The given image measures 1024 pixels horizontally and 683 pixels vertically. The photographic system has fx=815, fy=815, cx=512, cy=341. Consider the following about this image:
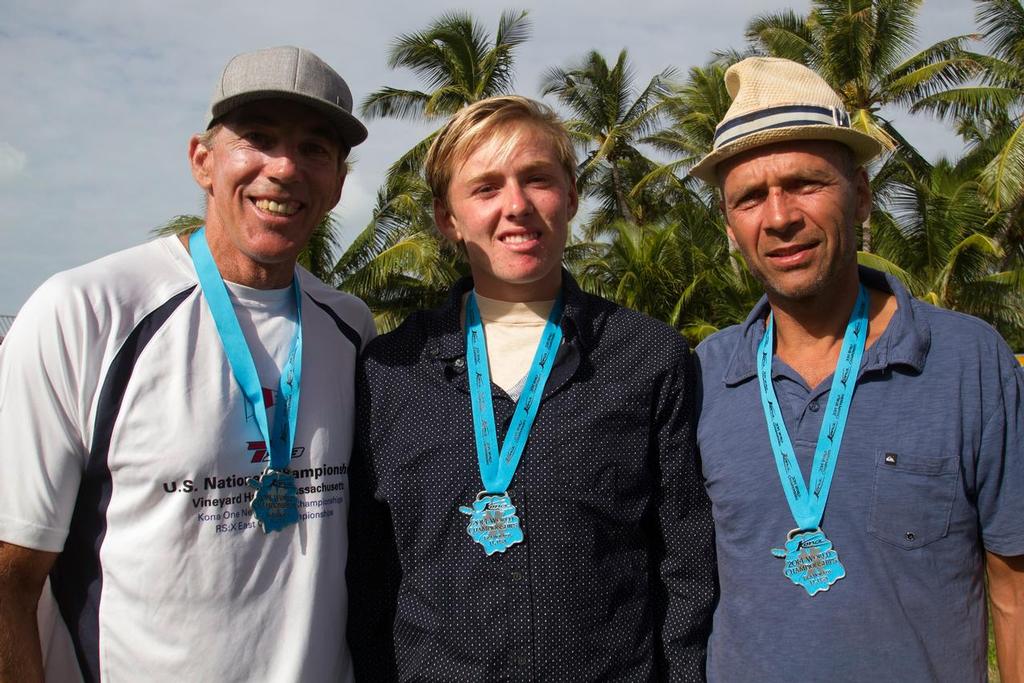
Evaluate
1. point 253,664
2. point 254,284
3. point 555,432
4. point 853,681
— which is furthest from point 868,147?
point 253,664

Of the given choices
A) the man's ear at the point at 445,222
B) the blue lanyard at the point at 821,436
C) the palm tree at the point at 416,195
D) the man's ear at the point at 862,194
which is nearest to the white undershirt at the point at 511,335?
the man's ear at the point at 445,222

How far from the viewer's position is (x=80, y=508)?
2.53 metres

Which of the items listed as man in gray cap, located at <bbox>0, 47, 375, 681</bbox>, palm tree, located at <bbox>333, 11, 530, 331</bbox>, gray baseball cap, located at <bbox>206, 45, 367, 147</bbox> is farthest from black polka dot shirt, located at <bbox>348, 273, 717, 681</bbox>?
palm tree, located at <bbox>333, 11, 530, 331</bbox>

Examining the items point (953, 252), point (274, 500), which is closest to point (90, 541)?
point (274, 500)

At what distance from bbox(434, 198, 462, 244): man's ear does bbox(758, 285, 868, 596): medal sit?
135 cm

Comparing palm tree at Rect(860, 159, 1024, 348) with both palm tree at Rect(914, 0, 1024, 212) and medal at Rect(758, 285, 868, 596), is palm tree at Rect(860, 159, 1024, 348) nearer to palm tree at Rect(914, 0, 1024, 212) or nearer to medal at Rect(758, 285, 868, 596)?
palm tree at Rect(914, 0, 1024, 212)

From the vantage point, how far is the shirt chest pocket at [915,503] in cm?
251

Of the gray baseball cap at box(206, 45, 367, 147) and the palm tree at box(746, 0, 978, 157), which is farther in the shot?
the palm tree at box(746, 0, 978, 157)

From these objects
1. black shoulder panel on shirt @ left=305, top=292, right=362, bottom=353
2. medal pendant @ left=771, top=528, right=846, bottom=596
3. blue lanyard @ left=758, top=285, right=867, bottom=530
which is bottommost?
medal pendant @ left=771, top=528, right=846, bottom=596

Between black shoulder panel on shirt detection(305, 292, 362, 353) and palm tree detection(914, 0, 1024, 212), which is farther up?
palm tree detection(914, 0, 1024, 212)

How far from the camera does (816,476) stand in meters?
2.61

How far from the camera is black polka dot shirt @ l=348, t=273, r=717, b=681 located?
260 cm

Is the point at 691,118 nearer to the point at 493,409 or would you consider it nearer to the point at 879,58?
the point at 879,58

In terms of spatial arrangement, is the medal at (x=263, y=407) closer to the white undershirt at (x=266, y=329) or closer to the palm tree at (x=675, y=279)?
the white undershirt at (x=266, y=329)
